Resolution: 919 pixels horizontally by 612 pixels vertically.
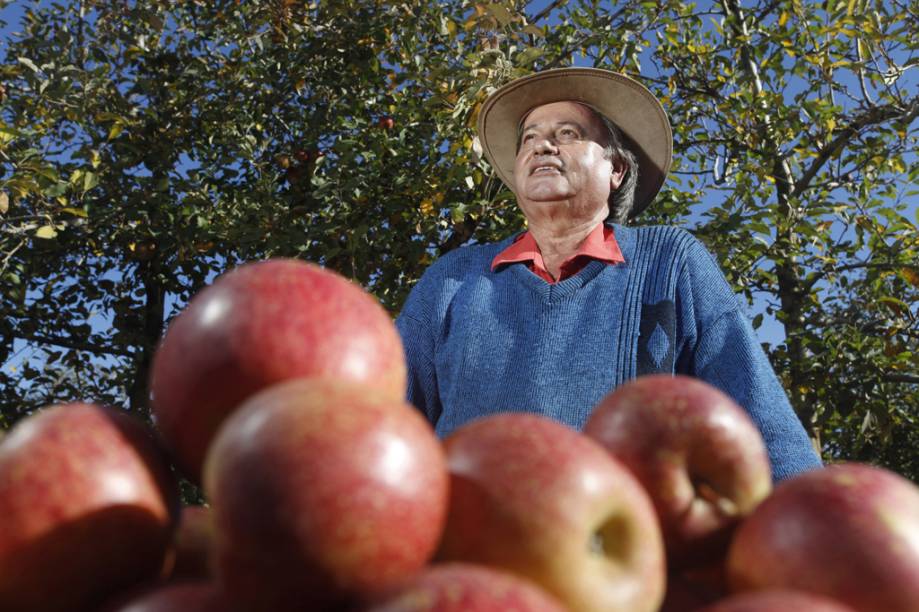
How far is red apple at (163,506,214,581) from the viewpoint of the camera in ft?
2.27

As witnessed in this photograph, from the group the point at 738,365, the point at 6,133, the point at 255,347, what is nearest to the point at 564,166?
the point at 738,365

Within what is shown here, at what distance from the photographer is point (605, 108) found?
274 centimetres

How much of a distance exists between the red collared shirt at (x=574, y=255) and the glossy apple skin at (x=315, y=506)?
187cm

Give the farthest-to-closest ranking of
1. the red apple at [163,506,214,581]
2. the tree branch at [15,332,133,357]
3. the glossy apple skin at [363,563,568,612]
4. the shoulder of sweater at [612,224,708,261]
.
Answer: the tree branch at [15,332,133,357] < the shoulder of sweater at [612,224,708,261] < the red apple at [163,506,214,581] < the glossy apple skin at [363,563,568,612]

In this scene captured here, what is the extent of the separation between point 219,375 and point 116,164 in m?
4.53

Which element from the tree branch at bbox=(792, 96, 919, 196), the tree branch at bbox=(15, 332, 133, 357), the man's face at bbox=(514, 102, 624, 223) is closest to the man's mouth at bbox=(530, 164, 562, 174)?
the man's face at bbox=(514, 102, 624, 223)

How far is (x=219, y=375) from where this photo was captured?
65cm

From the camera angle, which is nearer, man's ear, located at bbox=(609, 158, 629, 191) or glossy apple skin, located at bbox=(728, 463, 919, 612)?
glossy apple skin, located at bbox=(728, 463, 919, 612)

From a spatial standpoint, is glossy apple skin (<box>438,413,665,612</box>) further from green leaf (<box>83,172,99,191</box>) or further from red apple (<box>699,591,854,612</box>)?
green leaf (<box>83,172,99,191</box>)

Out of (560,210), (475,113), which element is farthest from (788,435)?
(475,113)

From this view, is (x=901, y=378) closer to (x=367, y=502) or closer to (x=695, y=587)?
(x=695, y=587)

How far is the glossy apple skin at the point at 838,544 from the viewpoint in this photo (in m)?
0.60

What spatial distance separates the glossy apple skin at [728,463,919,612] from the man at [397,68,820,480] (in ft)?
3.41

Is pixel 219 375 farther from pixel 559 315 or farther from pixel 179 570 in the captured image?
pixel 559 315
